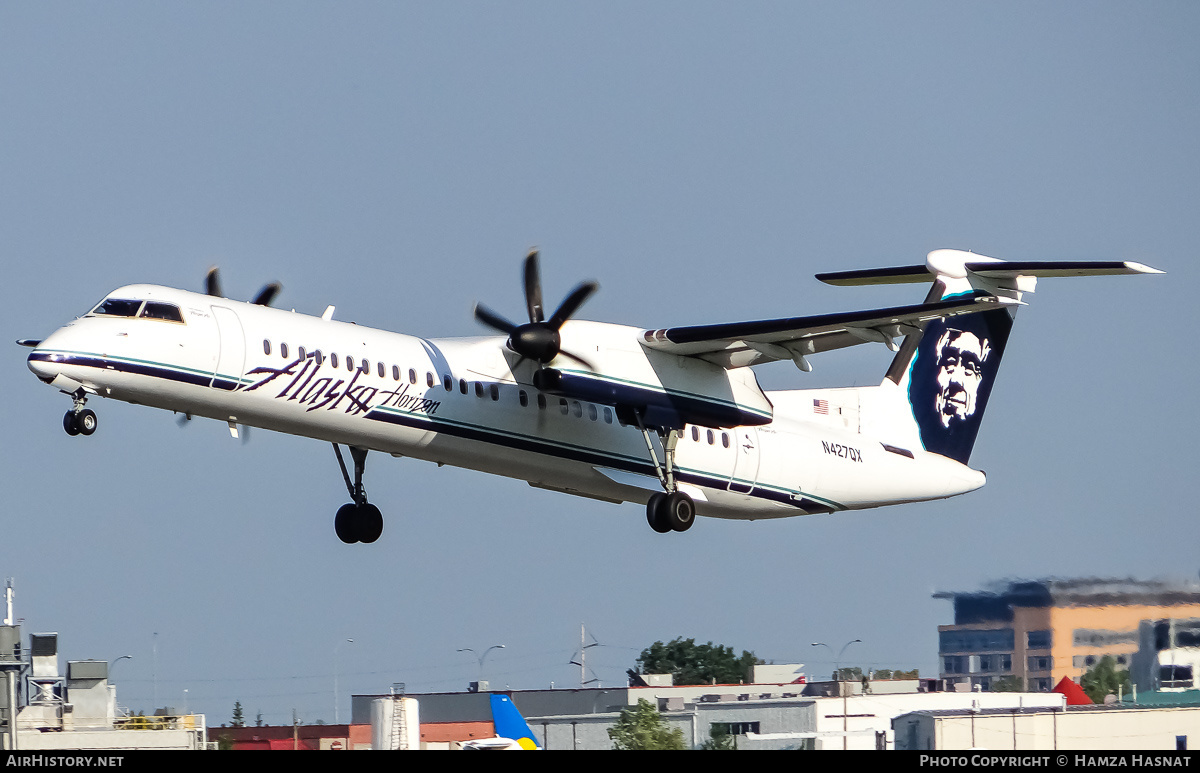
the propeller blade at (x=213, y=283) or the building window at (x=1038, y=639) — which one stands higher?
the propeller blade at (x=213, y=283)

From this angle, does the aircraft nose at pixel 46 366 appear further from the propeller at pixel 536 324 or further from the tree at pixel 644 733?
the tree at pixel 644 733

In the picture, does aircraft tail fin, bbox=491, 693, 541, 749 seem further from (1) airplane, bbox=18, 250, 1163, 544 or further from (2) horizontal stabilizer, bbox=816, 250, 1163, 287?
(2) horizontal stabilizer, bbox=816, 250, 1163, 287

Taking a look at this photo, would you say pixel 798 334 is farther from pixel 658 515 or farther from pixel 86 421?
pixel 86 421

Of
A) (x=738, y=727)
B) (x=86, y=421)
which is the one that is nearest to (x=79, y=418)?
(x=86, y=421)

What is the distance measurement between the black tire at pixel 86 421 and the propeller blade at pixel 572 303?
6.47 metres

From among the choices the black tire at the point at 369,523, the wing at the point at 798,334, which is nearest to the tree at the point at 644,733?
the black tire at the point at 369,523

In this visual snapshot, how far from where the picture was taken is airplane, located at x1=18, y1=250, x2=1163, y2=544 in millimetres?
17531

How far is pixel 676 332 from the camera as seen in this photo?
68.7 ft

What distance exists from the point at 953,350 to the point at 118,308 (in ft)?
48.3

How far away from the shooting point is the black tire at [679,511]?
2086cm

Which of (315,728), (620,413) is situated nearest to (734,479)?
(620,413)

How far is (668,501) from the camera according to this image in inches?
823

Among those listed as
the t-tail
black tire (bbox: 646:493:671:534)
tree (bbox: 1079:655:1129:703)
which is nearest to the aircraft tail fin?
black tire (bbox: 646:493:671:534)
